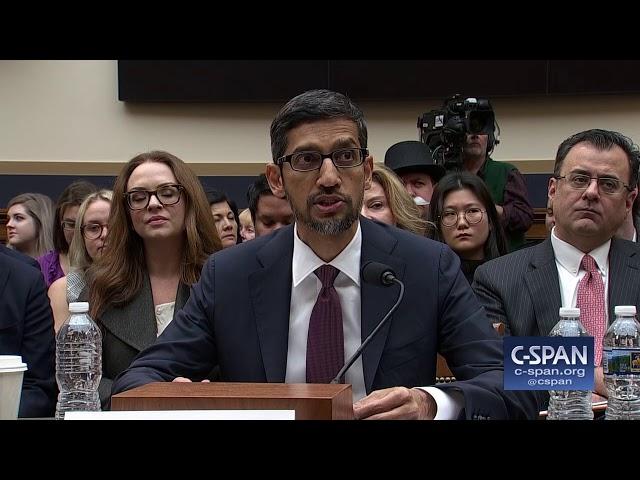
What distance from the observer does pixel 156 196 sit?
3098 millimetres

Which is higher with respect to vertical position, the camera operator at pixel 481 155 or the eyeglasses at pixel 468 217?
the camera operator at pixel 481 155

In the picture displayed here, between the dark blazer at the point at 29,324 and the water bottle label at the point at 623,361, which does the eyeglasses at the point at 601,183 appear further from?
the dark blazer at the point at 29,324

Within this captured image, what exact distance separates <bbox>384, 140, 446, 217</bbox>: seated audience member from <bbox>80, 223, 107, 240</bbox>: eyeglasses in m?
1.37

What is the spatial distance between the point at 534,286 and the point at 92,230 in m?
1.82

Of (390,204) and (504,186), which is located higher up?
(504,186)

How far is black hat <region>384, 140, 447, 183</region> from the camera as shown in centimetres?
437

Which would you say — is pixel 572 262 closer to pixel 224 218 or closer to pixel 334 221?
pixel 334 221

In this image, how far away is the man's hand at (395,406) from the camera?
1.81 m

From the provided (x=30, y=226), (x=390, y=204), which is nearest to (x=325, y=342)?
(x=390, y=204)

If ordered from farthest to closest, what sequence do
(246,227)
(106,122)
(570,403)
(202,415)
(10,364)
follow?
(106,122) → (246,227) → (570,403) → (10,364) → (202,415)

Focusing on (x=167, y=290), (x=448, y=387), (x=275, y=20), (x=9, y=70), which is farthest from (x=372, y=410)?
(x=9, y=70)

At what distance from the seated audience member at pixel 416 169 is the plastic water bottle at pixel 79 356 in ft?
6.53

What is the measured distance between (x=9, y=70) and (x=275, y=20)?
4321mm

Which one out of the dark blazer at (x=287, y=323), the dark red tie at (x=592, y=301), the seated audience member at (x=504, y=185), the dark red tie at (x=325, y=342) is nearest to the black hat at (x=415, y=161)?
the seated audience member at (x=504, y=185)
